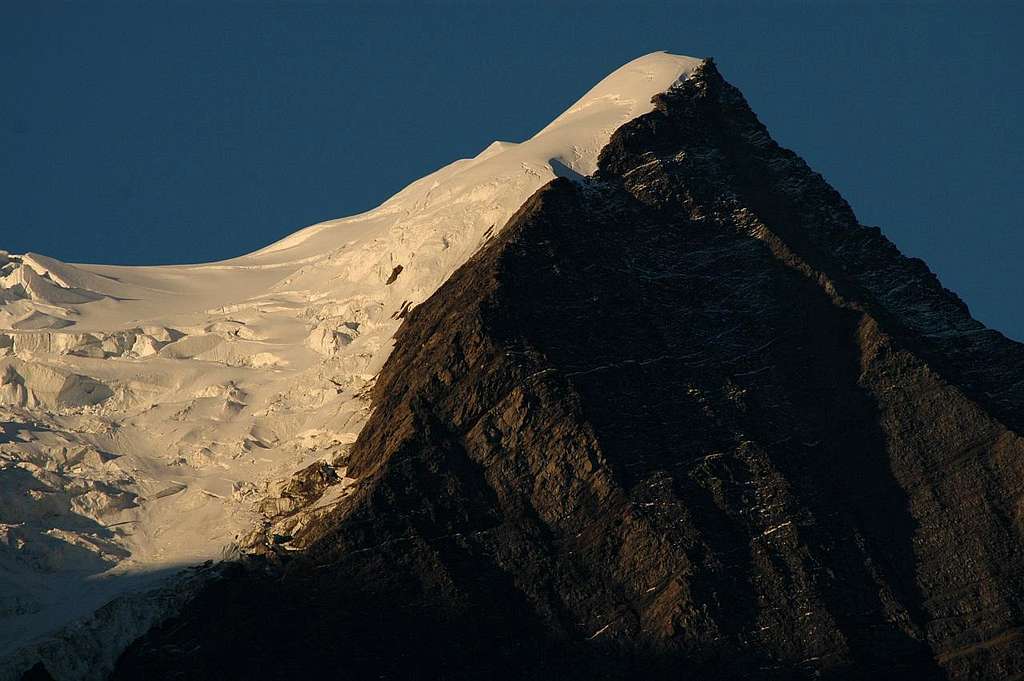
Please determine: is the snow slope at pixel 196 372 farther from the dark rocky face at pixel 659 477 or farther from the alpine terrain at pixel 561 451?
the dark rocky face at pixel 659 477

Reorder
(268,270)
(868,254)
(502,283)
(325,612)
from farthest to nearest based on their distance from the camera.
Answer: (268,270) → (868,254) → (502,283) → (325,612)

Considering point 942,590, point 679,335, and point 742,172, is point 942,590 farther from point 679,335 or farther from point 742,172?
point 742,172

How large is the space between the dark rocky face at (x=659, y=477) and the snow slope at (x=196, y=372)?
4586mm

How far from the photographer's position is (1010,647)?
449ft

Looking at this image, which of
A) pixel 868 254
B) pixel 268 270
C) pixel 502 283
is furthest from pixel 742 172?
pixel 268 270

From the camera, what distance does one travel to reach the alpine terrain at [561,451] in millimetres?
133500

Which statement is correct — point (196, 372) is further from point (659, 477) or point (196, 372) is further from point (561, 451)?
point (659, 477)

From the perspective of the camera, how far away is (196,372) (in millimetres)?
159250

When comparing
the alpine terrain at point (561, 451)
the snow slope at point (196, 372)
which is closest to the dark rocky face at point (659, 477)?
the alpine terrain at point (561, 451)

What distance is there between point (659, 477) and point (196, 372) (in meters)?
32.0

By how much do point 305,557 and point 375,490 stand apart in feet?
15.1

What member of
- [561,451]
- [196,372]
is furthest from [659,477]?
[196,372]

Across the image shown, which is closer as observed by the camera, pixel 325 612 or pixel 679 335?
pixel 325 612

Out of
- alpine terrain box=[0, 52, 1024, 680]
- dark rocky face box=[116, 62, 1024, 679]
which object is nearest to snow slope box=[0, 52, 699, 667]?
alpine terrain box=[0, 52, 1024, 680]
